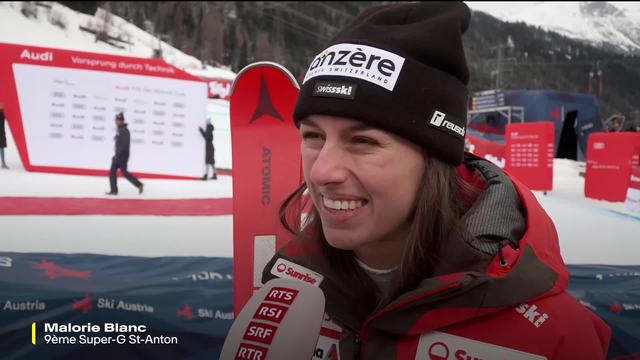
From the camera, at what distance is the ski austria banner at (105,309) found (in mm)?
1419

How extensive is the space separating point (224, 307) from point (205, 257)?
240mm

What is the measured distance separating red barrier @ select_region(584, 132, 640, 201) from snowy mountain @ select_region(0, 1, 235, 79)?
1.66 metres

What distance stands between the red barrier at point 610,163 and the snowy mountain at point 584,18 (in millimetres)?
305

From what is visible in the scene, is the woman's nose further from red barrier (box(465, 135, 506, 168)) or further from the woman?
red barrier (box(465, 135, 506, 168))

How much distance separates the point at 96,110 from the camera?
224cm

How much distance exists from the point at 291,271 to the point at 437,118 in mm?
651

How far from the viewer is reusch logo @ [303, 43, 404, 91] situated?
106 cm

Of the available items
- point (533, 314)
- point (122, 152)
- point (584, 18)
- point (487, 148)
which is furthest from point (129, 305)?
point (584, 18)

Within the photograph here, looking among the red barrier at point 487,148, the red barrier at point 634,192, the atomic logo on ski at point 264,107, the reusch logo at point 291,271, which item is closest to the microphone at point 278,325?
the reusch logo at point 291,271

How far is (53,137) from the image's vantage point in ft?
6.64

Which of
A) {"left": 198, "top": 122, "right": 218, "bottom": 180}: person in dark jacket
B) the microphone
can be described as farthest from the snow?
the microphone

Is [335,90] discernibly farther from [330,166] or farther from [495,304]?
[495,304]

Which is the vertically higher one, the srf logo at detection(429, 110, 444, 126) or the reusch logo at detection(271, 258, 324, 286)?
the srf logo at detection(429, 110, 444, 126)

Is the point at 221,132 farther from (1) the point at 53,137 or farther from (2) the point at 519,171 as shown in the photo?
(2) the point at 519,171
